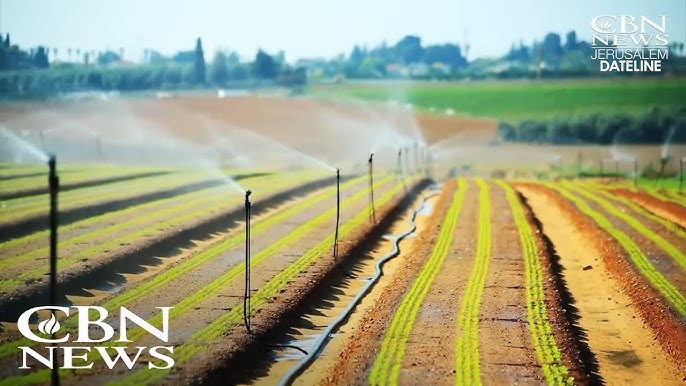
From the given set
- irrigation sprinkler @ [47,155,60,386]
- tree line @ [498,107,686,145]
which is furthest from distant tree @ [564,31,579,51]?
irrigation sprinkler @ [47,155,60,386]

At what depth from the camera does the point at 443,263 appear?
2217 centimetres

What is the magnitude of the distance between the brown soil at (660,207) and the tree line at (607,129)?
962 inches

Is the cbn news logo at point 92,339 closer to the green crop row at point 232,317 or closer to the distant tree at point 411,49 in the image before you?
the green crop row at point 232,317

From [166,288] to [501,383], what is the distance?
8.14 m

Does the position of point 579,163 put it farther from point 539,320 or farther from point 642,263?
point 539,320

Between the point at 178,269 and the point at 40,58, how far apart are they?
17.8 meters

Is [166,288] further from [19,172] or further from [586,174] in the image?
[586,174]

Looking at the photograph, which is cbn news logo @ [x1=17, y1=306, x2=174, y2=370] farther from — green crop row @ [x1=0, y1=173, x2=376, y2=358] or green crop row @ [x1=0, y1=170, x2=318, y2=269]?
green crop row @ [x1=0, y1=170, x2=318, y2=269]

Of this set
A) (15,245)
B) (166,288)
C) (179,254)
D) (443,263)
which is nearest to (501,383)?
(166,288)

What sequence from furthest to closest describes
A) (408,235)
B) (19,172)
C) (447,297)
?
(19,172) → (408,235) → (447,297)

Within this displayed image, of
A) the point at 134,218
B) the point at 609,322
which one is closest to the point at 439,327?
the point at 609,322

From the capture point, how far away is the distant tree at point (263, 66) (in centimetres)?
8067

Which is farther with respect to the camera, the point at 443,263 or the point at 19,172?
the point at 19,172

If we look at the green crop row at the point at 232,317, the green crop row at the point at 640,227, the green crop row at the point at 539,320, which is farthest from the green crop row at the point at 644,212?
the green crop row at the point at 232,317
